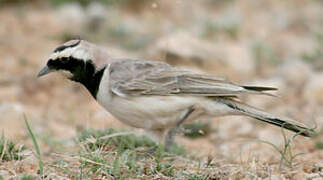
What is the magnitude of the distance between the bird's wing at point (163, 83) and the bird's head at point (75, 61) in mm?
192

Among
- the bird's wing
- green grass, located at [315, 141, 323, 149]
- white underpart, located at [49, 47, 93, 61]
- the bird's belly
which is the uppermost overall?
white underpart, located at [49, 47, 93, 61]

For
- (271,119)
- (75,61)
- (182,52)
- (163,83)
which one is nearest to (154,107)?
(163,83)

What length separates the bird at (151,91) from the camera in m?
5.02

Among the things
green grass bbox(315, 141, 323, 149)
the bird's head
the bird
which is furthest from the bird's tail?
the bird's head

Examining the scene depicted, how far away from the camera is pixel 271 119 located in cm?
479

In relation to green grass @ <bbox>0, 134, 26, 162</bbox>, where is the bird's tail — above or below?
above

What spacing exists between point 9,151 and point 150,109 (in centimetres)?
128

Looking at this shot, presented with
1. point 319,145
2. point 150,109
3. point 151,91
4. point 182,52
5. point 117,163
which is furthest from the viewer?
point 182,52

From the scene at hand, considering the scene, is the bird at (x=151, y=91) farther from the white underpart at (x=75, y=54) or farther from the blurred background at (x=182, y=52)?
the blurred background at (x=182, y=52)

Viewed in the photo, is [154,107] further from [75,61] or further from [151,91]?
[75,61]

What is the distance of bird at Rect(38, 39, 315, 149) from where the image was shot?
5016 millimetres

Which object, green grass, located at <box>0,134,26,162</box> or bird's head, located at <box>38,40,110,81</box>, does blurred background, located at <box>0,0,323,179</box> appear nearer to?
bird's head, located at <box>38,40,110,81</box>

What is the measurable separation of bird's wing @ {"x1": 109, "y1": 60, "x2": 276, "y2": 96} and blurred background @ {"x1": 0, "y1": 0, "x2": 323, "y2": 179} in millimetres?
914

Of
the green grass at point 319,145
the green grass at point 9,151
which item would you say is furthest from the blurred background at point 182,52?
the green grass at point 9,151
